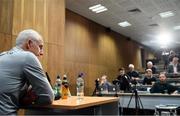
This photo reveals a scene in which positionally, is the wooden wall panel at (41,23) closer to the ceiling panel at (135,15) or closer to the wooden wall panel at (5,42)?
the wooden wall panel at (5,42)

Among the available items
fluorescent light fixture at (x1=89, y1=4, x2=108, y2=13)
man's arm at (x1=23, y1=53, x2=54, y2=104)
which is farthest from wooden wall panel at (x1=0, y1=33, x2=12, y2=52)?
fluorescent light fixture at (x1=89, y1=4, x2=108, y2=13)

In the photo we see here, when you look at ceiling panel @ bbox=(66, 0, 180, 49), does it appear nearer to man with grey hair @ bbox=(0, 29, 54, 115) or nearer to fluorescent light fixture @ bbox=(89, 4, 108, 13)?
fluorescent light fixture @ bbox=(89, 4, 108, 13)

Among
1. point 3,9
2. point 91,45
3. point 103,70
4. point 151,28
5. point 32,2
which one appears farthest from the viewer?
point 151,28

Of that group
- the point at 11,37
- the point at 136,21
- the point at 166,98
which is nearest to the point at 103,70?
the point at 136,21

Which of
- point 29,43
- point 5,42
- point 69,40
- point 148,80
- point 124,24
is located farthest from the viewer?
point 124,24

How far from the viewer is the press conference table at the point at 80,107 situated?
153 centimetres

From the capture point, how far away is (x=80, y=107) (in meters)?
1.50

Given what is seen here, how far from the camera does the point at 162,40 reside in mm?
13367

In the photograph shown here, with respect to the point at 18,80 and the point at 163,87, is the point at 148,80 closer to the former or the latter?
the point at 163,87

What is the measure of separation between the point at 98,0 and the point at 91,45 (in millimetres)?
2425

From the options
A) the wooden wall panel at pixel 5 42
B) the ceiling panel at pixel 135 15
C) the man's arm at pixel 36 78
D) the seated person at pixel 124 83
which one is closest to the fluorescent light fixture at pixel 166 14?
the ceiling panel at pixel 135 15

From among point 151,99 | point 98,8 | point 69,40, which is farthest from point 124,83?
point 98,8

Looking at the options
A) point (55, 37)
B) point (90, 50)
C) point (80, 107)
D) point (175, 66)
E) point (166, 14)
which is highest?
point (166, 14)

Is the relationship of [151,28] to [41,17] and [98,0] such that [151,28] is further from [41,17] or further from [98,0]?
[41,17]
